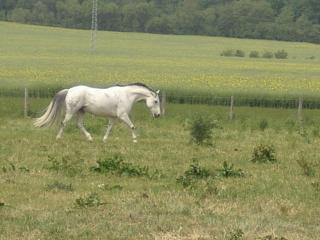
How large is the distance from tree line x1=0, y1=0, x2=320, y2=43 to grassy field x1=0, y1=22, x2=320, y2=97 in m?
13.7

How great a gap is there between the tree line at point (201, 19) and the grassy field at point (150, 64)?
44.8ft

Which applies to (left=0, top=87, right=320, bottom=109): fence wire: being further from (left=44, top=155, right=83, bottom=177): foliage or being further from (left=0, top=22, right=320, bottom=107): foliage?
(left=44, top=155, right=83, bottom=177): foliage

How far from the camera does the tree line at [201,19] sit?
382 feet

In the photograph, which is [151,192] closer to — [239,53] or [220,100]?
[220,100]

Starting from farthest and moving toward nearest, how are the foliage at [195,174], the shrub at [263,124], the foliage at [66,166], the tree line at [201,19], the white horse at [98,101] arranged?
the tree line at [201,19] < the shrub at [263,124] < the white horse at [98,101] < the foliage at [66,166] < the foliage at [195,174]

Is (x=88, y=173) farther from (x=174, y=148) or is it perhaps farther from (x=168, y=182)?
(x=174, y=148)

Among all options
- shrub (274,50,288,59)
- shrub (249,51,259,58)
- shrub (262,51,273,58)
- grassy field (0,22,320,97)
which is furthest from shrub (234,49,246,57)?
shrub (274,50,288,59)

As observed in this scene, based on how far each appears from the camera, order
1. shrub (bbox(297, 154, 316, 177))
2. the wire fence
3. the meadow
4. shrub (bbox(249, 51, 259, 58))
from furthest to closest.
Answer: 1. shrub (bbox(249, 51, 259, 58))
2. the wire fence
3. shrub (bbox(297, 154, 316, 177))
4. the meadow

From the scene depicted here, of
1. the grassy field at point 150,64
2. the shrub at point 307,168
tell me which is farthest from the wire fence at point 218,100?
the shrub at point 307,168

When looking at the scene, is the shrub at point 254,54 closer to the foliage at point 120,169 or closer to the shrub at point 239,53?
the shrub at point 239,53

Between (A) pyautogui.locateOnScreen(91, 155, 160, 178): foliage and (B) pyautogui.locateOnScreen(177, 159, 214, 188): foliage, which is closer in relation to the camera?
(B) pyautogui.locateOnScreen(177, 159, 214, 188): foliage

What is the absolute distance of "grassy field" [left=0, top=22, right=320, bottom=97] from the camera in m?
44.5

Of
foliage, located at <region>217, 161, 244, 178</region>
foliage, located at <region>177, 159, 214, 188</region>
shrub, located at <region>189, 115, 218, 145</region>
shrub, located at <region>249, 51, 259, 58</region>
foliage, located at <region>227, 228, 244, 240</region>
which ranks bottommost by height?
shrub, located at <region>249, 51, 259, 58</region>

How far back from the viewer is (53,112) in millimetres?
20625
